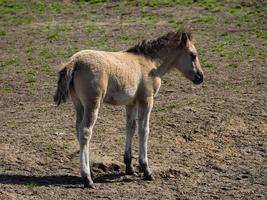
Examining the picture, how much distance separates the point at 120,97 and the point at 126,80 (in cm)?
26

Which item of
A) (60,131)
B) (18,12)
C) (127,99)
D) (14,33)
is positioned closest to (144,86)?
(127,99)

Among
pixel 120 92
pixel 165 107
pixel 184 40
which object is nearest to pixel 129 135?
pixel 120 92

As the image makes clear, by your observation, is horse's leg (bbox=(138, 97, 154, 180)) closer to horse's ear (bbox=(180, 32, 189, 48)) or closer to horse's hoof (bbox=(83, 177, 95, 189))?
horse's hoof (bbox=(83, 177, 95, 189))

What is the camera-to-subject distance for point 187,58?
34.9ft

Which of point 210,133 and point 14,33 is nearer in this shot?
point 210,133

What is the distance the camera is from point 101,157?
10.4m

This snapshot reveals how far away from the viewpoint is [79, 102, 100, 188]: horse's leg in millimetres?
8992

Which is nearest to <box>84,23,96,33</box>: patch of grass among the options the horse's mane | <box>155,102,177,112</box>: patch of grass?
<box>155,102,177,112</box>: patch of grass

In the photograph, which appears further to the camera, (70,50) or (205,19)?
(205,19)

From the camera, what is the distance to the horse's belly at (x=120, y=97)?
9.37 meters

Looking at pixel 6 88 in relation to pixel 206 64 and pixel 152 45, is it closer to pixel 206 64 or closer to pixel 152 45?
pixel 206 64

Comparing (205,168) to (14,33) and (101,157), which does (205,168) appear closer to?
(101,157)

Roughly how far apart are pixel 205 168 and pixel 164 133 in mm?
1463

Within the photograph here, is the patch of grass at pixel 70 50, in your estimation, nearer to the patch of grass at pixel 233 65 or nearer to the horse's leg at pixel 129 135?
the patch of grass at pixel 233 65
